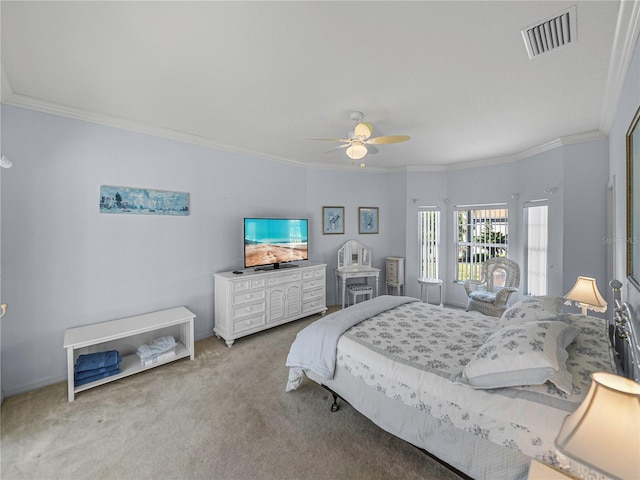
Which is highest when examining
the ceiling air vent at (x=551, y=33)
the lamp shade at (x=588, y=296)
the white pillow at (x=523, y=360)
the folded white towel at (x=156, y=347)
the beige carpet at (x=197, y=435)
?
the ceiling air vent at (x=551, y=33)

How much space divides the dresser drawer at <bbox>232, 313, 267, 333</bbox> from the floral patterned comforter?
5.68 feet

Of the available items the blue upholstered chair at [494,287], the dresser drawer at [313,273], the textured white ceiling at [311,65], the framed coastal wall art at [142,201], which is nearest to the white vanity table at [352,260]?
the dresser drawer at [313,273]

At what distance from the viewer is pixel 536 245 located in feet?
13.3

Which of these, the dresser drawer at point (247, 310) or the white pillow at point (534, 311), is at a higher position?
the white pillow at point (534, 311)

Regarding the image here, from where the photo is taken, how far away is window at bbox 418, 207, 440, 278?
16.5 ft

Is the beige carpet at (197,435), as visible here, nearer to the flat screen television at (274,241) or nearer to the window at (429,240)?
the flat screen television at (274,241)

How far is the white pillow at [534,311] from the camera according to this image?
1.88m

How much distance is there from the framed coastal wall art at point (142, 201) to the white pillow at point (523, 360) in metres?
3.33

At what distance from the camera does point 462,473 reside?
1.40 meters

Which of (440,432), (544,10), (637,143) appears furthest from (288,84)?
(440,432)

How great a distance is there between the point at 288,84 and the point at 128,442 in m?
2.89

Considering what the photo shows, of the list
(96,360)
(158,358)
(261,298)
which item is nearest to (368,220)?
(261,298)

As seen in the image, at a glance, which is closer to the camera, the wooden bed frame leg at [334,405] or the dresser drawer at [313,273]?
the wooden bed frame leg at [334,405]

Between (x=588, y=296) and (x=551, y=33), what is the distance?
1862mm
